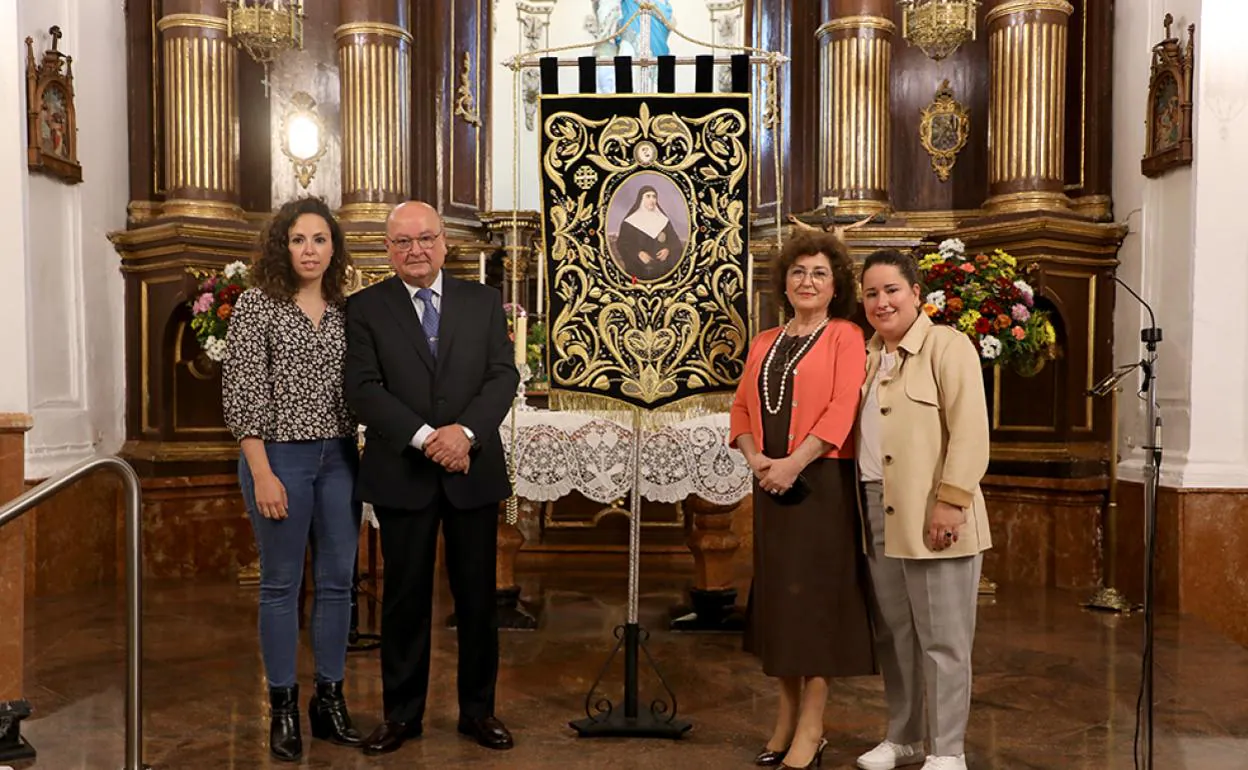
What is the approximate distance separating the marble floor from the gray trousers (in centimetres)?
38

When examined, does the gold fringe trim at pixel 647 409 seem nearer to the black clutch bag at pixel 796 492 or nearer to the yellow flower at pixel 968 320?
the black clutch bag at pixel 796 492

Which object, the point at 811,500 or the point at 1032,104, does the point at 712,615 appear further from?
the point at 1032,104

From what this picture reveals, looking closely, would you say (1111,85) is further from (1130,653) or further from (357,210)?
(357,210)

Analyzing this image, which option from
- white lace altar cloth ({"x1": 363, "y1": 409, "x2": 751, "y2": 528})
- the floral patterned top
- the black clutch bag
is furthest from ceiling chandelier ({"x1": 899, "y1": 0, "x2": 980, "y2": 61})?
the floral patterned top

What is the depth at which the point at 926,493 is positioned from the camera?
11.5 feet

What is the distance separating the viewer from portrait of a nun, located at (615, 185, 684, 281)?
430 cm

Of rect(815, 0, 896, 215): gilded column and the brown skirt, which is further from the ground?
rect(815, 0, 896, 215): gilded column

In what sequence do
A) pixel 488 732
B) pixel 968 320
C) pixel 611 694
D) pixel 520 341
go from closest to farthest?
pixel 488 732
pixel 611 694
pixel 520 341
pixel 968 320

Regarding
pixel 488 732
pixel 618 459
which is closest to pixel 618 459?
pixel 618 459

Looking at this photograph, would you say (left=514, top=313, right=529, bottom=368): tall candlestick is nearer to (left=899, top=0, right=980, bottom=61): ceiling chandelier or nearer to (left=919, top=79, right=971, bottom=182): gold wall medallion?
(left=899, top=0, right=980, bottom=61): ceiling chandelier

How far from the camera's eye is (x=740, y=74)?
4.39 m

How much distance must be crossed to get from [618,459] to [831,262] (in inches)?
83.5

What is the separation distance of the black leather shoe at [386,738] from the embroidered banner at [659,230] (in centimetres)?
142

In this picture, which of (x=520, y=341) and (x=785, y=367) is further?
(x=520, y=341)
